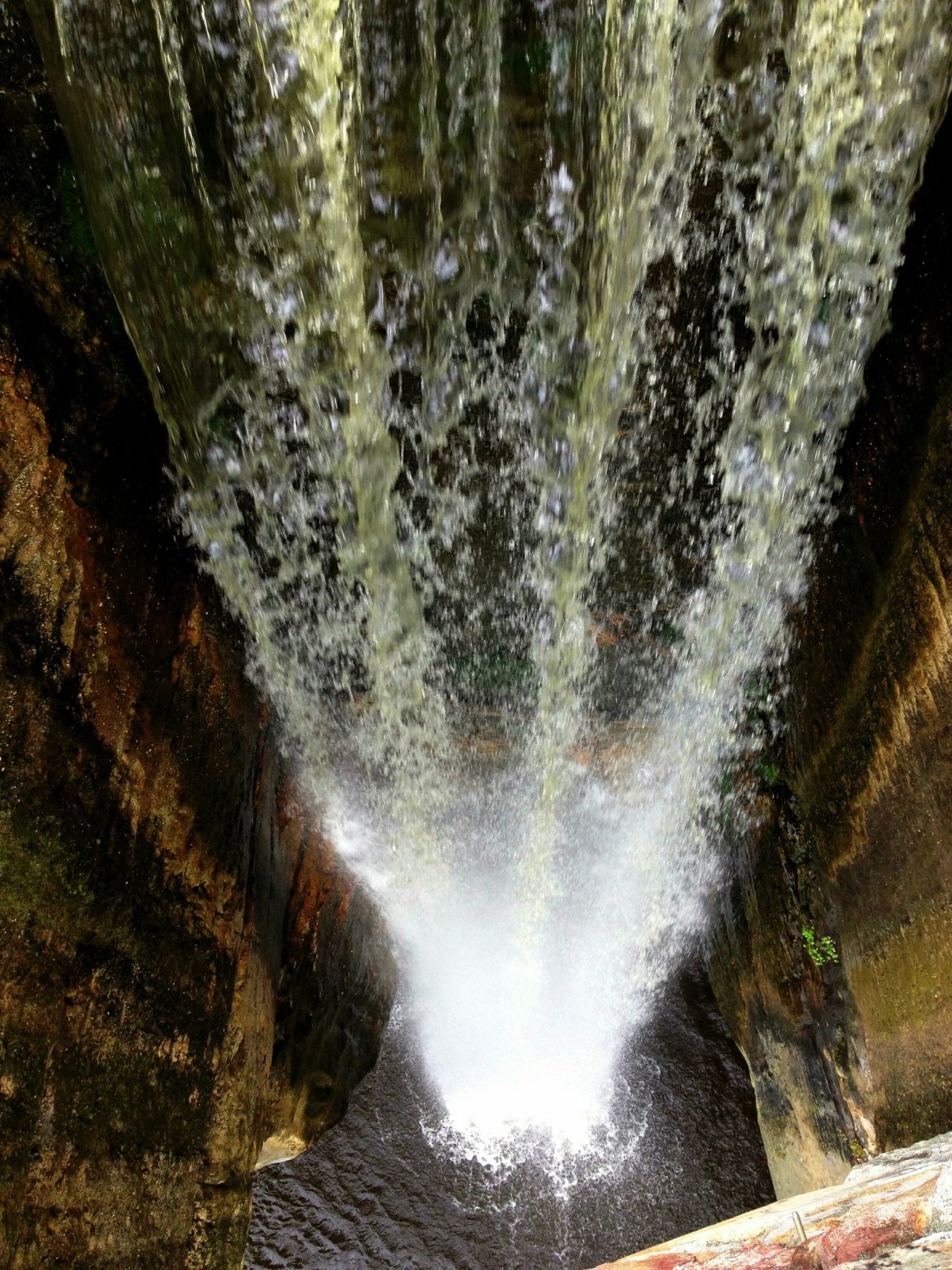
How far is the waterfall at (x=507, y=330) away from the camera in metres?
1.97

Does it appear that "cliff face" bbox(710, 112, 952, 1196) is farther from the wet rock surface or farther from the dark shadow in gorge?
the wet rock surface

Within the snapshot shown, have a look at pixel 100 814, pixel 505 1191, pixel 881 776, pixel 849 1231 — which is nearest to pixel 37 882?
pixel 100 814

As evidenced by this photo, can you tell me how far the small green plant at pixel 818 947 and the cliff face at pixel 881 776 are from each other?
0.06 feet

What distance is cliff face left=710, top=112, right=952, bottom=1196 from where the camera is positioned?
6.59ft

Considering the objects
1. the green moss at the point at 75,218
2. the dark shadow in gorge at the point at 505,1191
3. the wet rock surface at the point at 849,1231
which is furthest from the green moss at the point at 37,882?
the dark shadow in gorge at the point at 505,1191

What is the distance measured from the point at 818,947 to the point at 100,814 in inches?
107

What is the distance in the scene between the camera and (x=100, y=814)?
1.97m

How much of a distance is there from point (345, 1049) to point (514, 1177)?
1080 millimetres

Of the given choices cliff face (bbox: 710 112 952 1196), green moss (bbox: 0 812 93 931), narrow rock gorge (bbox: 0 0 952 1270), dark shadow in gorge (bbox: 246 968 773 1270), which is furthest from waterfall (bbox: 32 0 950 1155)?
green moss (bbox: 0 812 93 931)

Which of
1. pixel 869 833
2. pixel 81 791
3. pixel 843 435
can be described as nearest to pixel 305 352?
pixel 81 791

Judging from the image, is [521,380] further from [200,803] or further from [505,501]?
[200,803]

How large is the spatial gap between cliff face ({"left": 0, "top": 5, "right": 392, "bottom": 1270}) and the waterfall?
0.19m

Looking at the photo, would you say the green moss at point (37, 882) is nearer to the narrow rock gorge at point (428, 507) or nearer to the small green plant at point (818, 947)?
the narrow rock gorge at point (428, 507)

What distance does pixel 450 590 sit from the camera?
3523mm
